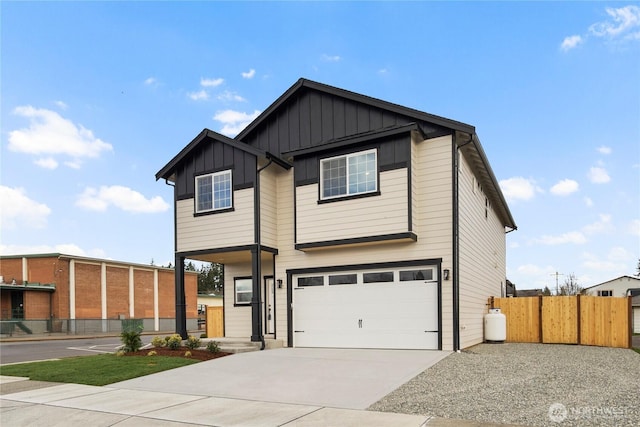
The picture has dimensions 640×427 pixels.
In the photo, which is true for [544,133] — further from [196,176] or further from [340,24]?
[196,176]

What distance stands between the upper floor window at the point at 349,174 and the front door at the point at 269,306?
3.77 metres

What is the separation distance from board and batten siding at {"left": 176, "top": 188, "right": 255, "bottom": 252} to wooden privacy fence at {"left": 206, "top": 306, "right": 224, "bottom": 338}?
4011mm

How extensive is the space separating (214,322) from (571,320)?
12.8m

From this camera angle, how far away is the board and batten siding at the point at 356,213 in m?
13.0

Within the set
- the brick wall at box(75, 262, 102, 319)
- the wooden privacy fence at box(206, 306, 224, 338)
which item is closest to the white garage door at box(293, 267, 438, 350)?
the wooden privacy fence at box(206, 306, 224, 338)

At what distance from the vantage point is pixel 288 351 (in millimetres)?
13406

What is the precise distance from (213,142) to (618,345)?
14329mm

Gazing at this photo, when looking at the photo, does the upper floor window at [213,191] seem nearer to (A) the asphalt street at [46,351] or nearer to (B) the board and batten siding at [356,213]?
(B) the board and batten siding at [356,213]

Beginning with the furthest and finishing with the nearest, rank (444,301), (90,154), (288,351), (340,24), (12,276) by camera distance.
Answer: (12,276)
(90,154)
(340,24)
(288,351)
(444,301)

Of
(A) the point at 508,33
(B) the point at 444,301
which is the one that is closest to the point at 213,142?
(B) the point at 444,301

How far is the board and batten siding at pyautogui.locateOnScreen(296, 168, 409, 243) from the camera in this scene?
13.0m

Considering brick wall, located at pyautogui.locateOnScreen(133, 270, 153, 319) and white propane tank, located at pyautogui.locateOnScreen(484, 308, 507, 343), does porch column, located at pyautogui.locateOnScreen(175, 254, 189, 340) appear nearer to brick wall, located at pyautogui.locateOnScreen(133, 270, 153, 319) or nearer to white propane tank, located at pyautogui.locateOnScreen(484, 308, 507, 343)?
white propane tank, located at pyautogui.locateOnScreen(484, 308, 507, 343)


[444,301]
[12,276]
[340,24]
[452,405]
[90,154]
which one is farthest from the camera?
[12,276]

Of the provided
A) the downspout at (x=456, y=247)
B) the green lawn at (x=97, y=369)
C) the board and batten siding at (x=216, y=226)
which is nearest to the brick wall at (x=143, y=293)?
the board and batten siding at (x=216, y=226)
